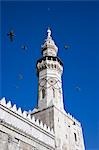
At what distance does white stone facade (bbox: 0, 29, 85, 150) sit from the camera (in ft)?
66.3

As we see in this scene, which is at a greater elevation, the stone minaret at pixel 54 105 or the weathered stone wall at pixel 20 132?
the stone minaret at pixel 54 105

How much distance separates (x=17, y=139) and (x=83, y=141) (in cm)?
1149

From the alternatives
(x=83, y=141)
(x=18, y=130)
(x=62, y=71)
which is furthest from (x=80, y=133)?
(x=18, y=130)

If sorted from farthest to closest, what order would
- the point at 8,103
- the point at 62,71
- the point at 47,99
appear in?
1. the point at 62,71
2. the point at 47,99
3. the point at 8,103

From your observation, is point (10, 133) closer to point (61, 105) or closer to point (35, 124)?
point (35, 124)

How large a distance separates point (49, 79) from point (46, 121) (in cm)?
607

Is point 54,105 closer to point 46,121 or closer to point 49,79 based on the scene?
point 46,121

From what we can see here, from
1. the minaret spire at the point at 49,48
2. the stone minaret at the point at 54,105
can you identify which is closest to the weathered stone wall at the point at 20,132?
the stone minaret at the point at 54,105

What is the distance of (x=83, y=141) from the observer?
29625mm

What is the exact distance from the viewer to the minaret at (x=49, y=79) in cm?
2903


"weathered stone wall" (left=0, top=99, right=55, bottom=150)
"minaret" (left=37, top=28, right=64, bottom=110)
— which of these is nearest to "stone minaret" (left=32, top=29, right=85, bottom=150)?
"minaret" (left=37, top=28, right=64, bottom=110)

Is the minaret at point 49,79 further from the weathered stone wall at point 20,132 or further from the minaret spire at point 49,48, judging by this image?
the weathered stone wall at point 20,132

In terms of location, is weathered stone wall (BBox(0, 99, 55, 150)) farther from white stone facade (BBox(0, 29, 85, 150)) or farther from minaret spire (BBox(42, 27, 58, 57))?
minaret spire (BBox(42, 27, 58, 57))

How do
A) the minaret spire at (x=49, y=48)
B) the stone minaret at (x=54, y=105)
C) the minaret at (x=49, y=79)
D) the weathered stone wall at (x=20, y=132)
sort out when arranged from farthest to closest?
the minaret spire at (x=49, y=48) → the minaret at (x=49, y=79) → the stone minaret at (x=54, y=105) → the weathered stone wall at (x=20, y=132)
